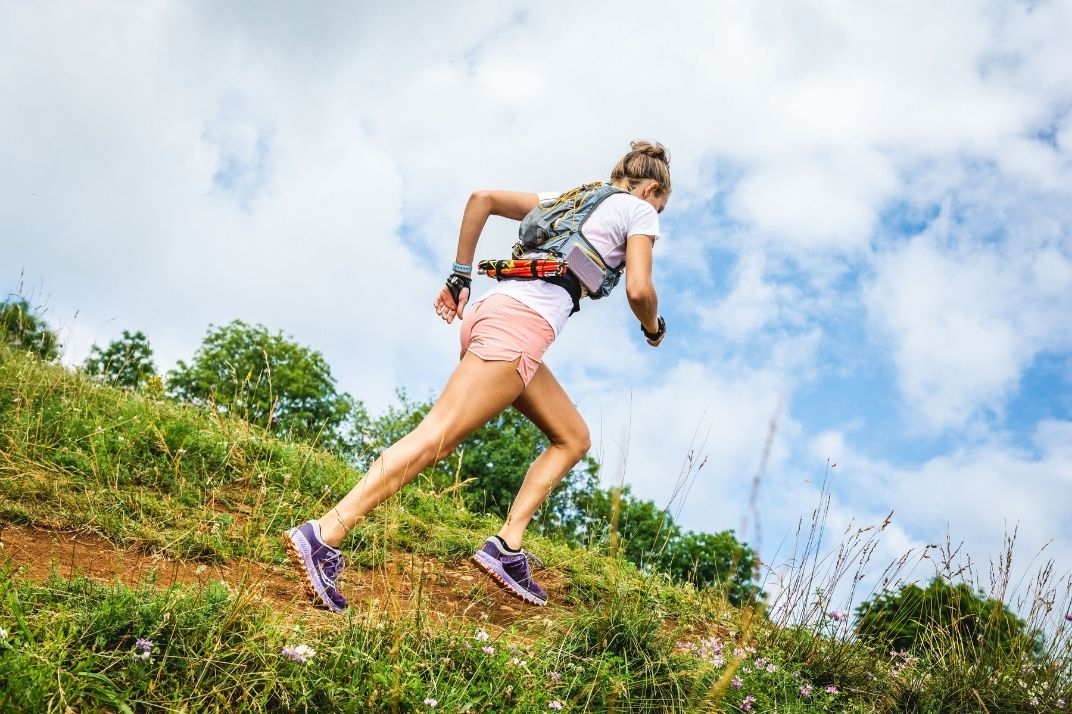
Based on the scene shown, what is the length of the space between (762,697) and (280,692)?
2093mm

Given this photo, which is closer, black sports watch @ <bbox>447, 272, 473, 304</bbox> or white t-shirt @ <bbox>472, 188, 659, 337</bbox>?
white t-shirt @ <bbox>472, 188, 659, 337</bbox>

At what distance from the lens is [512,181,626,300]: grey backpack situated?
3.97m

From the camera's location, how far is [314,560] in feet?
11.6

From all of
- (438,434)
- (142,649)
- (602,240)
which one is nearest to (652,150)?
(602,240)

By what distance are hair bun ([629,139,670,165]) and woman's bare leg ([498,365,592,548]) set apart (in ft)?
3.98

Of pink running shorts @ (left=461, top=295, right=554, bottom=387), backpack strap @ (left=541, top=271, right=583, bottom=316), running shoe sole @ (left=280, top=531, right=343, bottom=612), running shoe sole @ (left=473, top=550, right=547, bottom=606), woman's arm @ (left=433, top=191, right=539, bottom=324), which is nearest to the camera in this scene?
running shoe sole @ (left=280, top=531, right=343, bottom=612)

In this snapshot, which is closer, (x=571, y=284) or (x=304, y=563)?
(x=304, y=563)

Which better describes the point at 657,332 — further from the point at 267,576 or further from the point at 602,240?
the point at 267,576

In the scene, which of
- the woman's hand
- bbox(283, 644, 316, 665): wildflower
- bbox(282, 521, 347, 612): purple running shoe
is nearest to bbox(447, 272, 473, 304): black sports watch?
the woman's hand

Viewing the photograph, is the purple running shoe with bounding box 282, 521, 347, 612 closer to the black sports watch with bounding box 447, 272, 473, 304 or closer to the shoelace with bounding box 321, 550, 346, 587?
the shoelace with bounding box 321, 550, 346, 587

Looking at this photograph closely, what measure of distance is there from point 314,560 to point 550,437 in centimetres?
134

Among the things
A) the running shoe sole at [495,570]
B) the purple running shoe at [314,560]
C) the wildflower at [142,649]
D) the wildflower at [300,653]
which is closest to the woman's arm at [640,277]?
the running shoe sole at [495,570]

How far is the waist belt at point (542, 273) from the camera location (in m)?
3.89

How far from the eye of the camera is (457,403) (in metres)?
3.72
